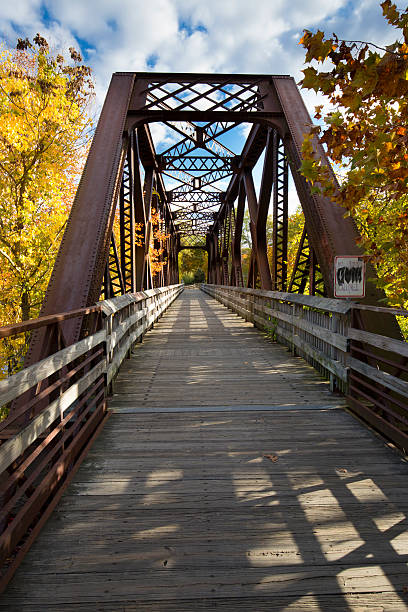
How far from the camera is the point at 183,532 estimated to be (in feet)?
7.35

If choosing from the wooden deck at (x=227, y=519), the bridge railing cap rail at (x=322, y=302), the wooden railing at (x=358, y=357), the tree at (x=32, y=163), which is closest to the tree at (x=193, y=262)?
the tree at (x=32, y=163)

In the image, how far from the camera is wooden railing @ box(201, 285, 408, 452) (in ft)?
10.7

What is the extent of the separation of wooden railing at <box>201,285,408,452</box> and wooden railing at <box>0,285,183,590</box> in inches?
109

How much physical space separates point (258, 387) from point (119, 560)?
3.29 meters

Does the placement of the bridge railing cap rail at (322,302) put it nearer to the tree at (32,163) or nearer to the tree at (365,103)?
the tree at (365,103)

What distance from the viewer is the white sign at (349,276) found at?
4109mm

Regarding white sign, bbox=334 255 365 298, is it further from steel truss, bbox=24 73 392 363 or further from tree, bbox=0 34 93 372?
tree, bbox=0 34 93 372

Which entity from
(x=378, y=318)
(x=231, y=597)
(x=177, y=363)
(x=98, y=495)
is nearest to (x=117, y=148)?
(x=177, y=363)

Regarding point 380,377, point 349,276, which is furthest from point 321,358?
point 380,377

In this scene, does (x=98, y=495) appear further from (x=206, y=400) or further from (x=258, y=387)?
(x=258, y=387)

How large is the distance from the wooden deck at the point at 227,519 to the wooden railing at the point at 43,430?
0.41ft

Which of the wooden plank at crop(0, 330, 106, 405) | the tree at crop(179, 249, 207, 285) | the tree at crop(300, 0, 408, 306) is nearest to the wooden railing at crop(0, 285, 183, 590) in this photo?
the wooden plank at crop(0, 330, 106, 405)

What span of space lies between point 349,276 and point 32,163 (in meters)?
10.2

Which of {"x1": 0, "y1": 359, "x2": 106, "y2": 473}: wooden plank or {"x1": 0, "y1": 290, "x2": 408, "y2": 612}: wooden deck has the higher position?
{"x1": 0, "y1": 359, "x2": 106, "y2": 473}: wooden plank
